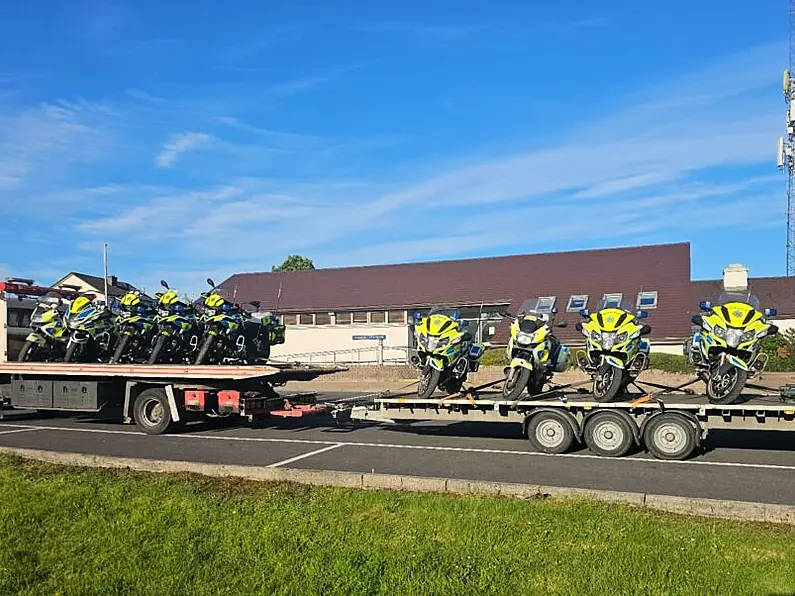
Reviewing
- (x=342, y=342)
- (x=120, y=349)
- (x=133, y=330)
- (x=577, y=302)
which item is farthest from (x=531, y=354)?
(x=342, y=342)

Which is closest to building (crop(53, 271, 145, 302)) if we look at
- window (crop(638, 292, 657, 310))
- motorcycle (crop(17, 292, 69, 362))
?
motorcycle (crop(17, 292, 69, 362))

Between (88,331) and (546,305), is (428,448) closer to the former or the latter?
(546,305)

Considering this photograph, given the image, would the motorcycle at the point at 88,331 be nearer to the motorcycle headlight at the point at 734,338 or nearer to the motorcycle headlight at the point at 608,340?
the motorcycle headlight at the point at 608,340

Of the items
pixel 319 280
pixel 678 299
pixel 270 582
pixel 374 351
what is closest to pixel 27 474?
pixel 270 582

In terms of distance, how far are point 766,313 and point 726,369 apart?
1044 mm

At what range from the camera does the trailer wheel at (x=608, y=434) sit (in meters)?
10.7

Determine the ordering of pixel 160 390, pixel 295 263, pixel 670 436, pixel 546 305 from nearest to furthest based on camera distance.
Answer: pixel 670 436 → pixel 546 305 → pixel 160 390 → pixel 295 263

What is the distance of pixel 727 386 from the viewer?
10.8m

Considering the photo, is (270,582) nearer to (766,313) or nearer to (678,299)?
(766,313)

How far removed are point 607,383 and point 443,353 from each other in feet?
9.05

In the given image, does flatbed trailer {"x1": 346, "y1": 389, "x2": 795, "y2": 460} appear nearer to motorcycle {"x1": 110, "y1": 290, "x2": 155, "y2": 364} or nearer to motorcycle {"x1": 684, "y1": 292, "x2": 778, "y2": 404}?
motorcycle {"x1": 684, "y1": 292, "x2": 778, "y2": 404}

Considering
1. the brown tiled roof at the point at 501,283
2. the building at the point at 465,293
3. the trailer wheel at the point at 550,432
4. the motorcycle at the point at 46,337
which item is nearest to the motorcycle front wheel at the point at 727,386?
the trailer wheel at the point at 550,432

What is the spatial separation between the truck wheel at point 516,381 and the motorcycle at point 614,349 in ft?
3.28

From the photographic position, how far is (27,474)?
9148 mm
